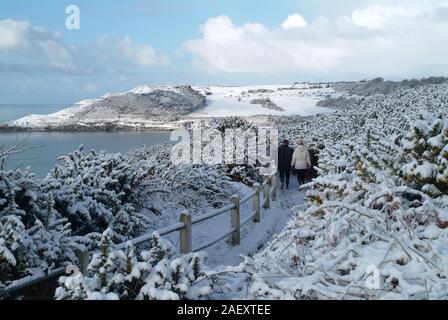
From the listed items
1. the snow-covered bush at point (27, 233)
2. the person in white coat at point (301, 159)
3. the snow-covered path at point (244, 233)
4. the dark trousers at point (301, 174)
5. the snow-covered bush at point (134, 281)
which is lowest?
the snow-covered path at point (244, 233)

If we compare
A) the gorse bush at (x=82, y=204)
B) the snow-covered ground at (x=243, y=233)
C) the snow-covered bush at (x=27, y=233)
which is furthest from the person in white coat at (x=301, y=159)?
the snow-covered bush at (x=27, y=233)

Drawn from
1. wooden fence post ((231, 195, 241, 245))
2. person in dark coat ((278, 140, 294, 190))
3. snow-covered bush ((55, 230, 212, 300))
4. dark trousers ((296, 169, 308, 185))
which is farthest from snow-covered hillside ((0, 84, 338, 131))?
snow-covered bush ((55, 230, 212, 300))

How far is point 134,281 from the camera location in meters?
3.18

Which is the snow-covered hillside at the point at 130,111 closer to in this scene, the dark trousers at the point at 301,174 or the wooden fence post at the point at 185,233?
the dark trousers at the point at 301,174

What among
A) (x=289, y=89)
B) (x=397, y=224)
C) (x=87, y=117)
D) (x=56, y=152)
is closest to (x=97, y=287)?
(x=397, y=224)

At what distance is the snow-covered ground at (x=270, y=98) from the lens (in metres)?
41.7

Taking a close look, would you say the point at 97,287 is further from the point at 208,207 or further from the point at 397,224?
Answer: the point at 208,207

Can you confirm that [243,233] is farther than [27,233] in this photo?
Yes

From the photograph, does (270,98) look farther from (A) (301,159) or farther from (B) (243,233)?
(B) (243,233)

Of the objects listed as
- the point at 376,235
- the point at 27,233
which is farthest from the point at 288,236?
the point at 27,233

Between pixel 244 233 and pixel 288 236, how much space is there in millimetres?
5034
